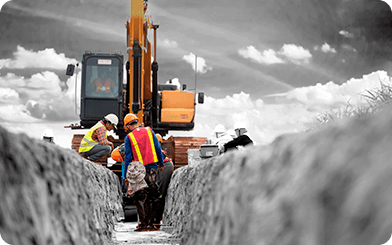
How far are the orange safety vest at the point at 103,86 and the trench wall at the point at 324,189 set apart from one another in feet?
35.3

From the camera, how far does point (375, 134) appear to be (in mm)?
919

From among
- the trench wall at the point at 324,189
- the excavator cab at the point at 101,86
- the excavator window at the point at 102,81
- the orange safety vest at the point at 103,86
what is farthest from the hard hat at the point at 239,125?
the trench wall at the point at 324,189

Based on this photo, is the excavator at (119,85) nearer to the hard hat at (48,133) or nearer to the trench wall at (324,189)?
the hard hat at (48,133)

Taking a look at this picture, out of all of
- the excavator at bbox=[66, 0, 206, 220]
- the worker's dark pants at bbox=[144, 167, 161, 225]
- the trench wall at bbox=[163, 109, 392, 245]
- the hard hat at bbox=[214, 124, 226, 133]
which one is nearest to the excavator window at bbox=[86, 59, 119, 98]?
the excavator at bbox=[66, 0, 206, 220]

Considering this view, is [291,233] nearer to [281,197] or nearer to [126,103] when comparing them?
[281,197]

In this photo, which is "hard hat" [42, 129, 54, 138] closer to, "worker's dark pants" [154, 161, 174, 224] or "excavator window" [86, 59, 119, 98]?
"excavator window" [86, 59, 119, 98]

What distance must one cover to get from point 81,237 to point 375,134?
1.98m

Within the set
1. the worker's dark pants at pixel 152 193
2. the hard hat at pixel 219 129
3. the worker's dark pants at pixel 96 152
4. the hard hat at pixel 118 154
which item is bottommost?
the worker's dark pants at pixel 152 193

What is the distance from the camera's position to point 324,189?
Answer: 0.96 m

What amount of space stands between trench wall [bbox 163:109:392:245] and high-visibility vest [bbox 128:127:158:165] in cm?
482

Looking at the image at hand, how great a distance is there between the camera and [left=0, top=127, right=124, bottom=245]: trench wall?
4.80 feet

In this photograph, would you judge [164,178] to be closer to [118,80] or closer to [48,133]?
[118,80]

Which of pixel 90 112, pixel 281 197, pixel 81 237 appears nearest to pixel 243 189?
pixel 281 197

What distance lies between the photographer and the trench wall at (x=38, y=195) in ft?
4.80
